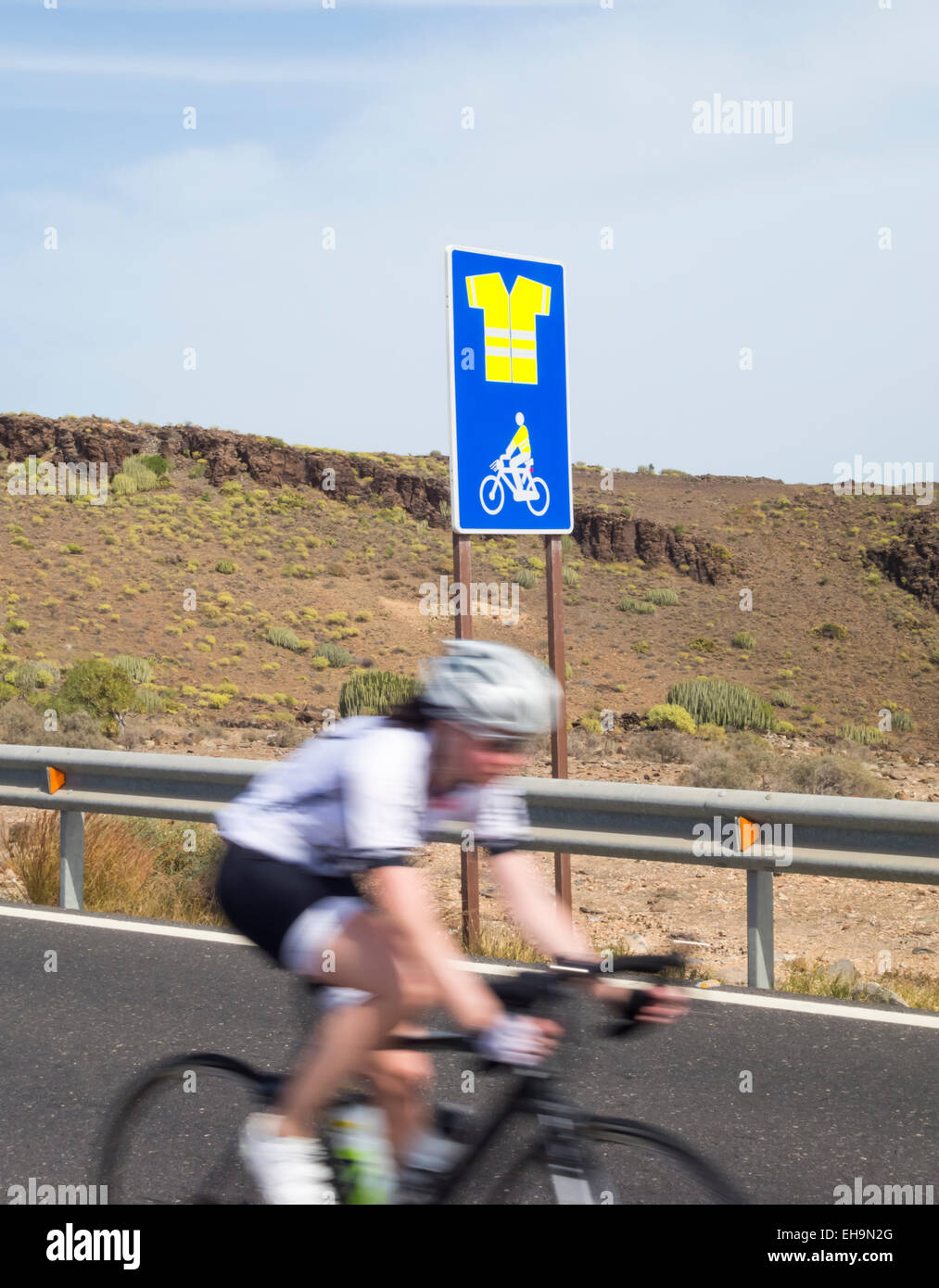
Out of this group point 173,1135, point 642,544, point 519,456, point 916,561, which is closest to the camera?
point 173,1135

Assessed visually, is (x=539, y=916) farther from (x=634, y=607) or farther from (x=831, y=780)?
(x=634, y=607)

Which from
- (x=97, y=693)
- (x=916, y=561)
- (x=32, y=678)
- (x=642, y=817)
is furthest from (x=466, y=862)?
(x=916, y=561)

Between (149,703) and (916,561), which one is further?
(916,561)

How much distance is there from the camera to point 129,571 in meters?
50.5

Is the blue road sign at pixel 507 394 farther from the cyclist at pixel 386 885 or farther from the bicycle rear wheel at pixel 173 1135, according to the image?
the cyclist at pixel 386 885

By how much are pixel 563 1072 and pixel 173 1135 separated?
144cm

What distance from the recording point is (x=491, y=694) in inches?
100

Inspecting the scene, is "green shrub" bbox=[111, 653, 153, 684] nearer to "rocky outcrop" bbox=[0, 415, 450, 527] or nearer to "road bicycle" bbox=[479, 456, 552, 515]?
"rocky outcrop" bbox=[0, 415, 450, 527]

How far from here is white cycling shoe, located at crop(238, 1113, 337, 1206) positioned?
272cm

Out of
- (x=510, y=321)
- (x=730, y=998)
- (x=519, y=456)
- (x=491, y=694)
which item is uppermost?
(x=510, y=321)

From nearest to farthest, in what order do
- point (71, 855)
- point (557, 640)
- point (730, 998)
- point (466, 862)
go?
point (730, 998), point (466, 862), point (71, 855), point (557, 640)

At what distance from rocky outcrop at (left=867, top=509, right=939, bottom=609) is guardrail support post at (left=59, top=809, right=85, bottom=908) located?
52.0m

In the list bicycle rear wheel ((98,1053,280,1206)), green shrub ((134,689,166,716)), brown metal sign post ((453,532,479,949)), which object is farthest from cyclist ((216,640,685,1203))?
green shrub ((134,689,166,716))
